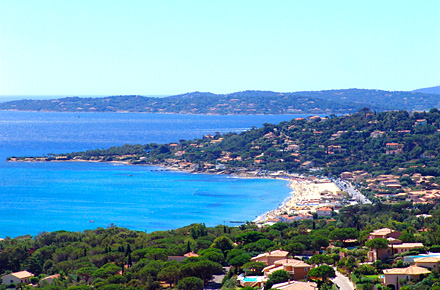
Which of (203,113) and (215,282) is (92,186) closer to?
(215,282)

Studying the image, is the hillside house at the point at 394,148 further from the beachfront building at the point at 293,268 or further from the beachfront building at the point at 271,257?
the beachfront building at the point at 293,268

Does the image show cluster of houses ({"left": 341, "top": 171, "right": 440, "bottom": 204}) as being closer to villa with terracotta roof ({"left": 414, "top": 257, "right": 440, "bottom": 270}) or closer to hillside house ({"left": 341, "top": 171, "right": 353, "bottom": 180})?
hillside house ({"left": 341, "top": 171, "right": 353, "bottom": 180})

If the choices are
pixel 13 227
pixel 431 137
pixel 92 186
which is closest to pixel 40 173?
pixel 92 186

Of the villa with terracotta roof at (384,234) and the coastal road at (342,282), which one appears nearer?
the coastal road at (342,282)

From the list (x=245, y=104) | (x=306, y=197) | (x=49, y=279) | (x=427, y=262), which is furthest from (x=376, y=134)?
(x=245, y=104)

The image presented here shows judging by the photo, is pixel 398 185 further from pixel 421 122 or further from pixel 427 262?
pixel 427 262

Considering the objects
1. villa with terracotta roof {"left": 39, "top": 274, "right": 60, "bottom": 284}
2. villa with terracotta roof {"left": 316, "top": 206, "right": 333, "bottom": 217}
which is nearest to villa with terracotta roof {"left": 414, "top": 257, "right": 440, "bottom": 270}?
villa with terracotta roof {"left": 39, "top": 274, "right": 60, "bottom": 284}

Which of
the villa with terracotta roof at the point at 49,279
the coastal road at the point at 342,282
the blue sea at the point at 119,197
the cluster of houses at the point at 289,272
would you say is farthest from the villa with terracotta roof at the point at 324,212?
the villa with terracotta roof at the point at 49,279
